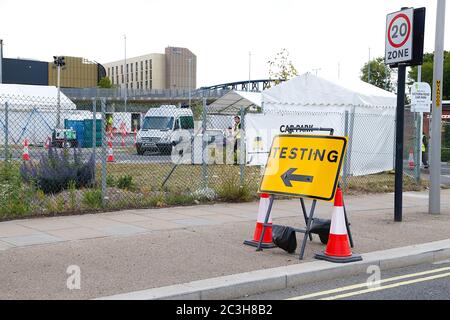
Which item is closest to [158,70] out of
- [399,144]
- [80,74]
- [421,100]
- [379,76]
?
[80,74]

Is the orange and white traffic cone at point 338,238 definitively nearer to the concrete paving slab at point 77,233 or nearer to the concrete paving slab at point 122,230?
the concrete paving slab at point 122,230

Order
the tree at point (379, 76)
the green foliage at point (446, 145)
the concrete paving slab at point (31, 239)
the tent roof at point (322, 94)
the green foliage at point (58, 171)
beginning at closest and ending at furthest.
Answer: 1. the concrete paving slab at point (31, 239)
2. the green foliage at point (58, 171)
3. the tent roof at point (322, 94)
4. the green foliage at point (446, 145)
5. the tree at point (379, 76)

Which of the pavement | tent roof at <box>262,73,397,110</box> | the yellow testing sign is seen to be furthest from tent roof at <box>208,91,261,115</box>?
the yellow testing sign

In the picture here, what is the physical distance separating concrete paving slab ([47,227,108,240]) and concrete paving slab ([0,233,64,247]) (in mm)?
155

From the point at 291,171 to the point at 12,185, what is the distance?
4941mm

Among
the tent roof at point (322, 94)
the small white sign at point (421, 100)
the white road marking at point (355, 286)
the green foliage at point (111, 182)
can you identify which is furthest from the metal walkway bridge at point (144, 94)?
the white road marking at point (355, 286)

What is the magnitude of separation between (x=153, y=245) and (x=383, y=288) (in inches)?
119

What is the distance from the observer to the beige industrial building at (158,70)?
172 metres

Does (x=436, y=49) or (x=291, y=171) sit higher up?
(x=436, y=49)

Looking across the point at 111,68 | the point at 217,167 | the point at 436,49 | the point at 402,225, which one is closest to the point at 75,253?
the point at 402,225

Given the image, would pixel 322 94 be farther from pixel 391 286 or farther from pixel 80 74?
pixel 80 74
